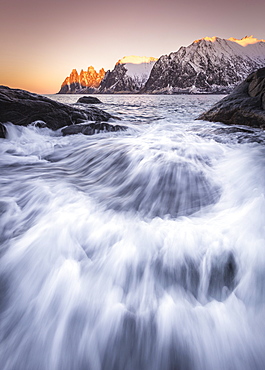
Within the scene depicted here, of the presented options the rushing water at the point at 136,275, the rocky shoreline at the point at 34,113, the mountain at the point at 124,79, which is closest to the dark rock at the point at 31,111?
the rocky shoreline at the point at 34,113

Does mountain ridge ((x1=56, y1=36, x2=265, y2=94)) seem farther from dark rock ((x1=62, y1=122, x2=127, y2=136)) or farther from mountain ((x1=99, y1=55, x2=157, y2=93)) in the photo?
dark rock ((x1=62, y1=122, x2=127, y2=136))

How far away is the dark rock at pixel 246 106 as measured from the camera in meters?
5.04

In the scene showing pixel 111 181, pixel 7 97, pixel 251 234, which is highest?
pixel 7 97

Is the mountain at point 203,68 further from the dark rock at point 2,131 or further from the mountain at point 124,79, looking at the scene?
the dark rock at point 2,131

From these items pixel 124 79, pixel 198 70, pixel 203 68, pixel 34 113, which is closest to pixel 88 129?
pixel 34 113

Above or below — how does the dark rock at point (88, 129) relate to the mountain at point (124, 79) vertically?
below

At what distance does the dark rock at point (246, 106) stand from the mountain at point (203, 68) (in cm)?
13622

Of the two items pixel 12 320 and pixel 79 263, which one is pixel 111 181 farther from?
pixel 12 320

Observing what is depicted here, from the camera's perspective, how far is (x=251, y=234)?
1.36m

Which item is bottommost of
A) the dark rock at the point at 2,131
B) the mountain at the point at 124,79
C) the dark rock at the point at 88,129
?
the dark rock at the point at 88,129

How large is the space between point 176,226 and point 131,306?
749 mm

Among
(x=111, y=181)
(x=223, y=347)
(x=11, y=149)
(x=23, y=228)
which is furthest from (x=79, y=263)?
(x=11, y=149)

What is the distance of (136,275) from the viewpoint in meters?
1.25

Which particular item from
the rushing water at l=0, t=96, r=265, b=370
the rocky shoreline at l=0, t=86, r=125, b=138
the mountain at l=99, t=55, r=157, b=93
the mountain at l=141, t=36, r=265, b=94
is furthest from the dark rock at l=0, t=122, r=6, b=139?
the mountain at l=99, t=55, r=157, b=93
